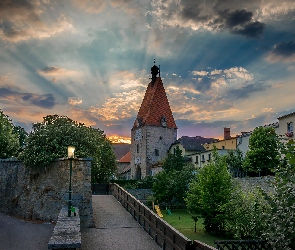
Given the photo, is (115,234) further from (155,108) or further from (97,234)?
(155,108)

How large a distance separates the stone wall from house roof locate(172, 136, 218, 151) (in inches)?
1659

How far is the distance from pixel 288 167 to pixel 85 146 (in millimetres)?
17686

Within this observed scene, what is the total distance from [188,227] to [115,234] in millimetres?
18696

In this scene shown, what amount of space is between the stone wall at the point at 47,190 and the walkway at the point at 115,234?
1.34 metres

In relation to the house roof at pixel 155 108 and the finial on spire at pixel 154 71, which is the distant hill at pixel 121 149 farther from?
the finial on spire at pixel 154 71

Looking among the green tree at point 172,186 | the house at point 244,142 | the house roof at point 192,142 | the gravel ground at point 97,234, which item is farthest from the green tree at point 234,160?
the gravel ground at point 97,234

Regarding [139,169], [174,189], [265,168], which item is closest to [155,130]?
[139,169]

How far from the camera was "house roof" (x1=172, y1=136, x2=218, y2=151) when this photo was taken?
64.8 meters

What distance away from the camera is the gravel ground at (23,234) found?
51.1ft

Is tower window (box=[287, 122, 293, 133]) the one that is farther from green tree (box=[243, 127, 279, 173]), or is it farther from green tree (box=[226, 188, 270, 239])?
green tree (box=[226, 188, 270, 239])

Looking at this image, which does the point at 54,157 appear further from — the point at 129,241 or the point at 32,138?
the point at 129,241

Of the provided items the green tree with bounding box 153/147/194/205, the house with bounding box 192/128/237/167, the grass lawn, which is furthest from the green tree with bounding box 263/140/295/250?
the house with bounding box 192/128/237/167

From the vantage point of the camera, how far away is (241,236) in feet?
86.5

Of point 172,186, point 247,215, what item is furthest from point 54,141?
point 172,186
